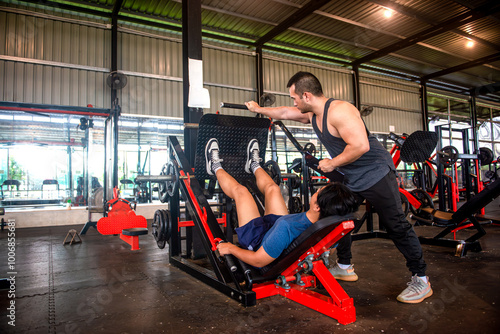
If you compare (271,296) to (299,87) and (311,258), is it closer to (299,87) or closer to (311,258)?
(311,258)

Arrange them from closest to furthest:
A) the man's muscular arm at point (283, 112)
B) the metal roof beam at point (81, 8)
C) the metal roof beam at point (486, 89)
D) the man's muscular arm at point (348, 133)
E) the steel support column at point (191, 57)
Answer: the man's muscular arm at point (348, 133) → the man's muscular arm at point (283, 112) → the steel support column at point (191, 57) → the metal roof beam at point (81, 8) → the metal roof beam at point (486, 89)

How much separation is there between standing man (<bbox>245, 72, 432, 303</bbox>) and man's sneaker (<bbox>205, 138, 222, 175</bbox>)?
0.84m

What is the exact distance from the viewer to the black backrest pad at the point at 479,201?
248 centimetres

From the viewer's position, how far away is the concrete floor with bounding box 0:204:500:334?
1548 mm

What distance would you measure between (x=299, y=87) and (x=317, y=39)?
23.3 feet

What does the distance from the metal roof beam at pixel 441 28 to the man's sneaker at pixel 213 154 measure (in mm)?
7548

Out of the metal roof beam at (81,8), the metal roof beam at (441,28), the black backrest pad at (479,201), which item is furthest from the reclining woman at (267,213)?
the metal roof beam at (441,28)

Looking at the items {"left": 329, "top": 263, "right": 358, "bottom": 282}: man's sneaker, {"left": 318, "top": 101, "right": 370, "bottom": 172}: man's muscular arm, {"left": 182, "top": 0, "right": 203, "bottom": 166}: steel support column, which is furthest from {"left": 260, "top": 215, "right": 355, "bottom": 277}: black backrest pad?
{"left": 182, "top": 0, "right": 203, "bottom": 166}: steel support column

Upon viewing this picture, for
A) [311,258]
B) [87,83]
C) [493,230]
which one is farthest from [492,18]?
[87,83]

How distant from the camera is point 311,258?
67.6 inches

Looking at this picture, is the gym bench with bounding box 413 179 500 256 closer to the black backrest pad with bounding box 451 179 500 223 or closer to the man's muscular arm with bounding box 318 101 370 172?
the black backrest pad with bounding box 451 179 500 223

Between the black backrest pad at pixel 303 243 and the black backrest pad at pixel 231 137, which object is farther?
the black backrest pad at pixel 231 137

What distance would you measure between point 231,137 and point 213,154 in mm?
218

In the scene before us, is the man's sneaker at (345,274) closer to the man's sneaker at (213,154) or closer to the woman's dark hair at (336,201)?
the woman's dark hair at (336,201)
